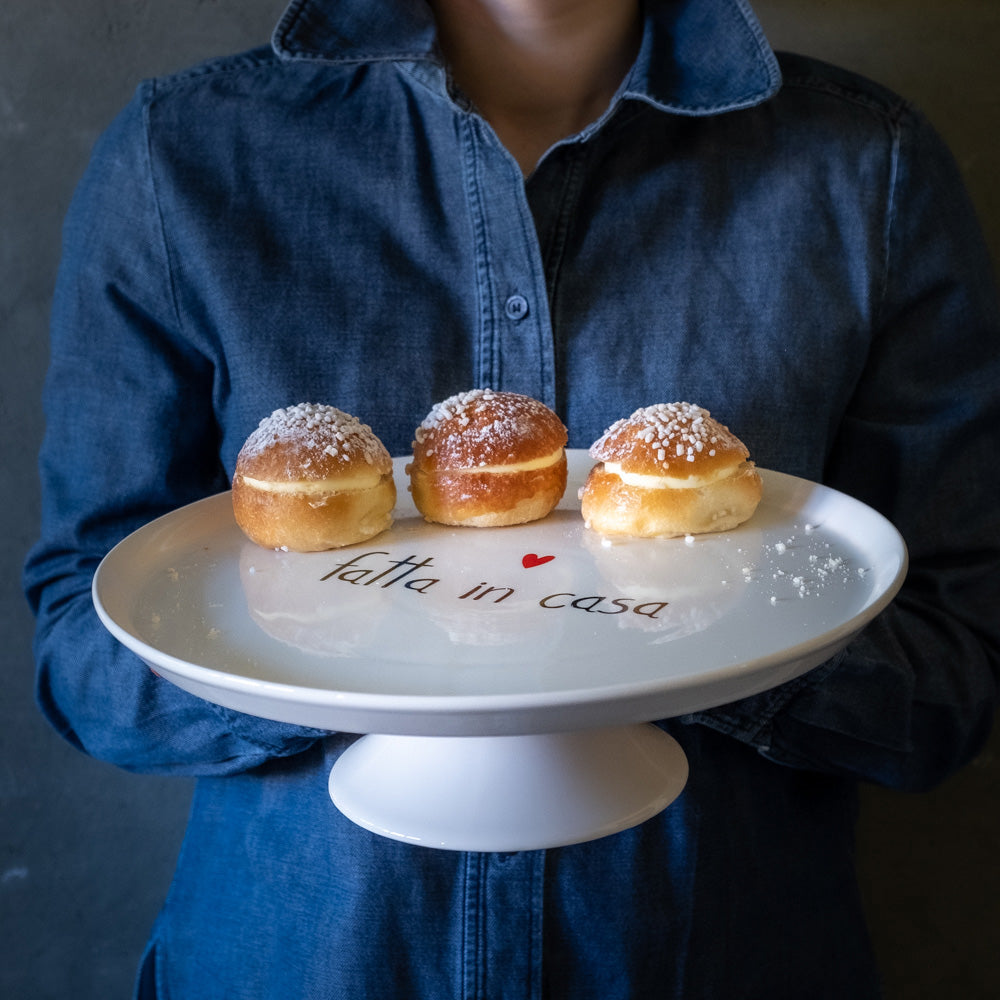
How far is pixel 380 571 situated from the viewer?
33.3 inches

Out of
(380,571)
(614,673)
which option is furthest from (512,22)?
(614,673)

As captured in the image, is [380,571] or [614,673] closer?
[614,673]

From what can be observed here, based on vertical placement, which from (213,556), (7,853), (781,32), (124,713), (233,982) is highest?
(781,32)

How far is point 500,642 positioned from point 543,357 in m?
0.51

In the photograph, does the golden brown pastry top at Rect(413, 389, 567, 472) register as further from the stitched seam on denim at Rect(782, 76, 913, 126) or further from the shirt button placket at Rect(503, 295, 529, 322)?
the stitched seam on denim at Rect(782, 76, 913, 126)

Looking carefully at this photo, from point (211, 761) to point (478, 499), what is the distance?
1.49 ft

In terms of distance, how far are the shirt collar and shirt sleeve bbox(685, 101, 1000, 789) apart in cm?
23

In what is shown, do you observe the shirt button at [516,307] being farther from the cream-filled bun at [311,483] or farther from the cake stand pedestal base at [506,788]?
the cake stand pedestal base at [506,788]

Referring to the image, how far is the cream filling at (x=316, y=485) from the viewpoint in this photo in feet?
2.88

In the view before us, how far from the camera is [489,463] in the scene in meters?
Result: 0.92

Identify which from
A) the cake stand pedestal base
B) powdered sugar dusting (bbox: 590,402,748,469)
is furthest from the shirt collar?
the cake stand pedestal base

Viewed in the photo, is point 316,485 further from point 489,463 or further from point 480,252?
point 480,252

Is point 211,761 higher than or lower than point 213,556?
lower

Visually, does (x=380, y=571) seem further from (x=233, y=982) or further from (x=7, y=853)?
(x=7, y=853)
